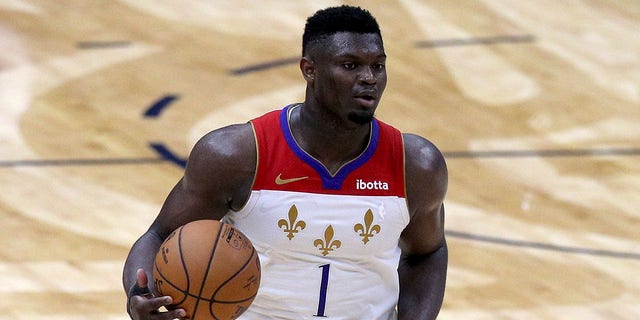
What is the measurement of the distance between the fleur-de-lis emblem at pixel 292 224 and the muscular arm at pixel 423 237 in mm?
449

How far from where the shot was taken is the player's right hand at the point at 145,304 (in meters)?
3.78

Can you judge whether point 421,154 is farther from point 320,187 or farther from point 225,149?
point 225,149

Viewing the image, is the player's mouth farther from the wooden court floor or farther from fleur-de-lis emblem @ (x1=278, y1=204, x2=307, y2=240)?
the wooden court floor

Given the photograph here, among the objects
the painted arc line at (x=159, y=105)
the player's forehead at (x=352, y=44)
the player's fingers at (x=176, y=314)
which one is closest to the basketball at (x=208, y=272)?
the player's fingers at (x=176, y=314)

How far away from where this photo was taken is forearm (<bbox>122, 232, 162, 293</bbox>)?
4.24m

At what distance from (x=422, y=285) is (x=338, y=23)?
1.14 m

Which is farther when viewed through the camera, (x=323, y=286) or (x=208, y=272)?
(x=323, y=286)

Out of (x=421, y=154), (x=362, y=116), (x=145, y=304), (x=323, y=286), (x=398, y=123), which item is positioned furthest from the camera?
(x=398, y=123)

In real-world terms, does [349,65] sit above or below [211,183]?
above

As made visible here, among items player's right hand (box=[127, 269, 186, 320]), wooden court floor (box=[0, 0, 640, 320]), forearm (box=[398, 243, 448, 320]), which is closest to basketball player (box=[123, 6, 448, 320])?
forearm (box=[398, 243, 448, 320])

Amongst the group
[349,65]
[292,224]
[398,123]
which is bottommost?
[398,123]

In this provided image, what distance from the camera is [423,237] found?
4645mm

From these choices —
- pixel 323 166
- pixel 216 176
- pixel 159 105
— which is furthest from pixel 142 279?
pixel 159 105

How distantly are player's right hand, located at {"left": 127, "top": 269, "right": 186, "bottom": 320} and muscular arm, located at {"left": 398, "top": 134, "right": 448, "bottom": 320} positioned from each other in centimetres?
106
